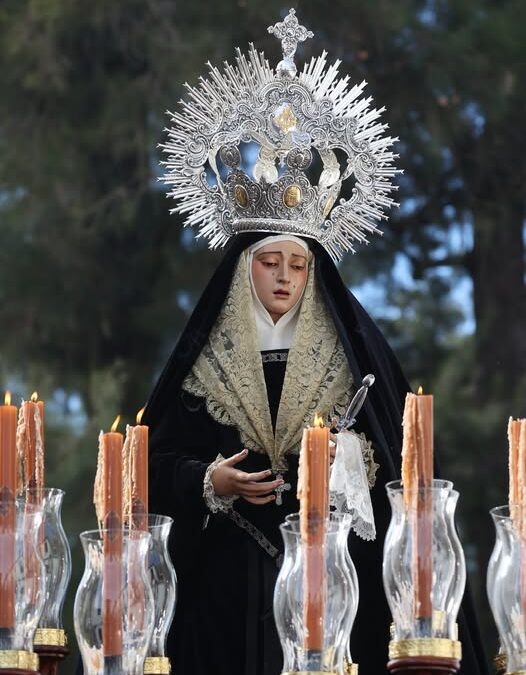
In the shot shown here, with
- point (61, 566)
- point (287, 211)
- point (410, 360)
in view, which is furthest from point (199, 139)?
point (410, 360)

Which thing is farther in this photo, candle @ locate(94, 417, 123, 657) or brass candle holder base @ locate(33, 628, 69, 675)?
brass candle holder base @ locate(33, 628, 69, 675)

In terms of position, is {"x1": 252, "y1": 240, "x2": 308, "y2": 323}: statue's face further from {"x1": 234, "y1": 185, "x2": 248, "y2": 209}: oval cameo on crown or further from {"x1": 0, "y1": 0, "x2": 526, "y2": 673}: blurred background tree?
{"x1": 0, "y1": 0, "x2": 526, "y2": 673}: blurred background tree

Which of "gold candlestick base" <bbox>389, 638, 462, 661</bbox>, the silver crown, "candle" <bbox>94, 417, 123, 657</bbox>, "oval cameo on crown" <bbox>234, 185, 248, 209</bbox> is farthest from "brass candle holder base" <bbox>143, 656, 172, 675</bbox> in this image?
"oval cameo on crown" <bbox>234, 185, 248, 209</bbox>

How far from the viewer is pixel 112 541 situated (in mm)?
5898

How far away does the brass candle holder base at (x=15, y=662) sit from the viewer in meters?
5.84

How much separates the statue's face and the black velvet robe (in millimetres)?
62

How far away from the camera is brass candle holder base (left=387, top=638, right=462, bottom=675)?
573cm

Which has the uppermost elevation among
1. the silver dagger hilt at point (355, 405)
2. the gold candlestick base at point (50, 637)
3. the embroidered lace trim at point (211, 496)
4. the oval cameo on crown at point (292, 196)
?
the oval cameo on crown at point (292, 196)

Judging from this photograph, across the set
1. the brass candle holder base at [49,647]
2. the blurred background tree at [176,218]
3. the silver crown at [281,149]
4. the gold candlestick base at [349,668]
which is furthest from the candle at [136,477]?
the blurred background tree at [176,218]

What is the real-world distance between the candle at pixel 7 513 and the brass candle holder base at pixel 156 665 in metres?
0.45

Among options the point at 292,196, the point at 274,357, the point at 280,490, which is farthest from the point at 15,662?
the point at 292,196

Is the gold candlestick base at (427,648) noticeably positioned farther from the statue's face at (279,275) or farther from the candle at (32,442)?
the statue's face at (279,275)

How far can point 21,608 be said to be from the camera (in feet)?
19.8

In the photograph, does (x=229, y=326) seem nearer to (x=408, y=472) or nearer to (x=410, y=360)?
(x=408, y=472)
